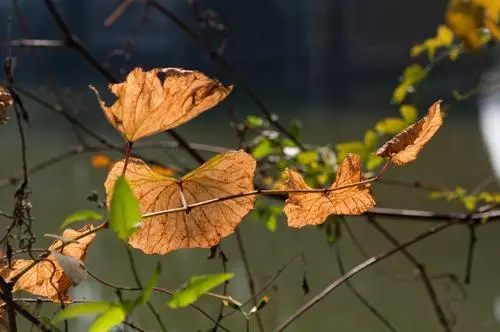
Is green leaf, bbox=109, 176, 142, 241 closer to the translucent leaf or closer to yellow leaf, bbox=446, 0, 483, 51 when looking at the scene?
the translucent leaf

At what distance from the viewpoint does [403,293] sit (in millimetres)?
2580

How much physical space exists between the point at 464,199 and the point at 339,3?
9707mm

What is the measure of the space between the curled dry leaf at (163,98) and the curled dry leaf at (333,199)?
5 centimetres

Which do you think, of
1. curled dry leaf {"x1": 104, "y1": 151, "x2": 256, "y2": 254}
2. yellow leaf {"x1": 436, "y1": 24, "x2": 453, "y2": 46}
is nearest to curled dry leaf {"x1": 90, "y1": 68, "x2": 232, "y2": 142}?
curled dry leaf {"x1": 104, "y1": 151, "x2": 256, "y2": 254}

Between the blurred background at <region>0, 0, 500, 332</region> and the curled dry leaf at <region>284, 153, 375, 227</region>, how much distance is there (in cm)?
10

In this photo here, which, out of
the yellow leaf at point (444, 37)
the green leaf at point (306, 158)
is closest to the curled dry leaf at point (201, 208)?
the green leaf at point (306, 158)

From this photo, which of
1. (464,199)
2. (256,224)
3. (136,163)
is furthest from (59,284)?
(256,224)

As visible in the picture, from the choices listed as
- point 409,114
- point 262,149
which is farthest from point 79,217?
point 409,114

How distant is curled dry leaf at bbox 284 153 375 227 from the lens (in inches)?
10.6

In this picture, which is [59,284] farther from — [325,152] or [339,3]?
[339,3]

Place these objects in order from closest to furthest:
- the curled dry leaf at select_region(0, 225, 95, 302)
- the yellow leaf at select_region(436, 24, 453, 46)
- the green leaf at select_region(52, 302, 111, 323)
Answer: the green leaf at select_region(52, 302, 111, 323) < the curled dry leaf at select_region(0, 225, 95, 302) < the yellow leaf at select_region(436, 24, 453, 46)

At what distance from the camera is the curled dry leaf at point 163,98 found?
24cm

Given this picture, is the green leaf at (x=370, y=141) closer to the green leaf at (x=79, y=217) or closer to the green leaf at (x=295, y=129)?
the green leaf at (x=295, y=129)

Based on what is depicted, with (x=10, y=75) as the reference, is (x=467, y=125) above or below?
above
